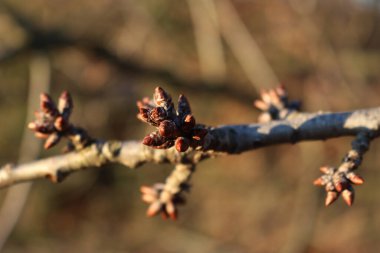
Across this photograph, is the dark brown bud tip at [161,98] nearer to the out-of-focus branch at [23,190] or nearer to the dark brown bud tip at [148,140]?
the dark brown bud tip at [148,140]

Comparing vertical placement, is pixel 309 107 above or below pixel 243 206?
above

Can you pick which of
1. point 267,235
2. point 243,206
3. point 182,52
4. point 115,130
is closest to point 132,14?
point 182,52

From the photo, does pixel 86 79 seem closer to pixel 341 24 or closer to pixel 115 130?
pixel 115 130

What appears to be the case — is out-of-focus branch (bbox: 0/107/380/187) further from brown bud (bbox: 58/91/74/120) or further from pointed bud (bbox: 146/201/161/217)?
pointed bud (bbox: 146/201/161/217)

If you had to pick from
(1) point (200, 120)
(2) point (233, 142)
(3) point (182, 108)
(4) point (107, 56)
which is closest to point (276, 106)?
(2) point (233, 142)

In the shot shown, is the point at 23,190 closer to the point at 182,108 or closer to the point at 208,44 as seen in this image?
the point at 208,44

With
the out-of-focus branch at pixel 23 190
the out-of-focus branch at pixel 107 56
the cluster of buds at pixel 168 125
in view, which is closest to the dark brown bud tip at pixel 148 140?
the cluster of buds at pixel 168 125
